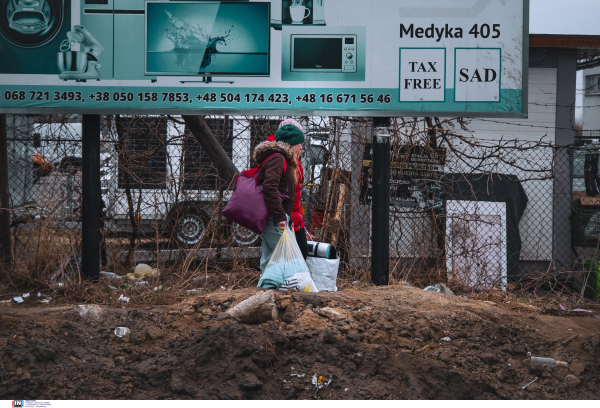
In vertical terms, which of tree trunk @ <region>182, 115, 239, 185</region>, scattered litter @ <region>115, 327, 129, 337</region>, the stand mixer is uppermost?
the stand mixer

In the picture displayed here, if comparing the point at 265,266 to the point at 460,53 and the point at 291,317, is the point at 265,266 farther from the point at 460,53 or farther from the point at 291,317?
the point at 460,53

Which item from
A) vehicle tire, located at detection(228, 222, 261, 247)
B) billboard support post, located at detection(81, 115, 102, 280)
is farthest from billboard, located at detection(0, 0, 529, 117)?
vehicle tire, located at detection(228, 222, 261, 247)

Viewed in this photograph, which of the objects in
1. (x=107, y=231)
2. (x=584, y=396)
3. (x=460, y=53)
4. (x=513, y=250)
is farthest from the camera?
(x=513, y=250)

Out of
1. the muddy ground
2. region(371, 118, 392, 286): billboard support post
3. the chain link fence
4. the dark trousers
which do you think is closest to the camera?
the muddy ground

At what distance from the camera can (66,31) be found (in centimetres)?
522

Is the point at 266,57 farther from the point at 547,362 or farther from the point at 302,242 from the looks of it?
the point at 547,362

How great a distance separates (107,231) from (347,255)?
3325mm

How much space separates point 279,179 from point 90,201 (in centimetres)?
231

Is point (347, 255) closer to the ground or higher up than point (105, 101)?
closer to the ground

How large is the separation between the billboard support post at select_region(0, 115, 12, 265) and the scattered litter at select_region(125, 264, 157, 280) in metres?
1.40

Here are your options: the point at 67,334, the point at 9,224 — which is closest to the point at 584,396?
the point at 67,334

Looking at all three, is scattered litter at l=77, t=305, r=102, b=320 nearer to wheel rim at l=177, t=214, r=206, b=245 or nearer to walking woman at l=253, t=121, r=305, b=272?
walking woman at l=253, t=121, r=305, b=272

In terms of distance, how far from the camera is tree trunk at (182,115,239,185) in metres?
6.07

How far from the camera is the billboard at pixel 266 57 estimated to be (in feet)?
16.8
